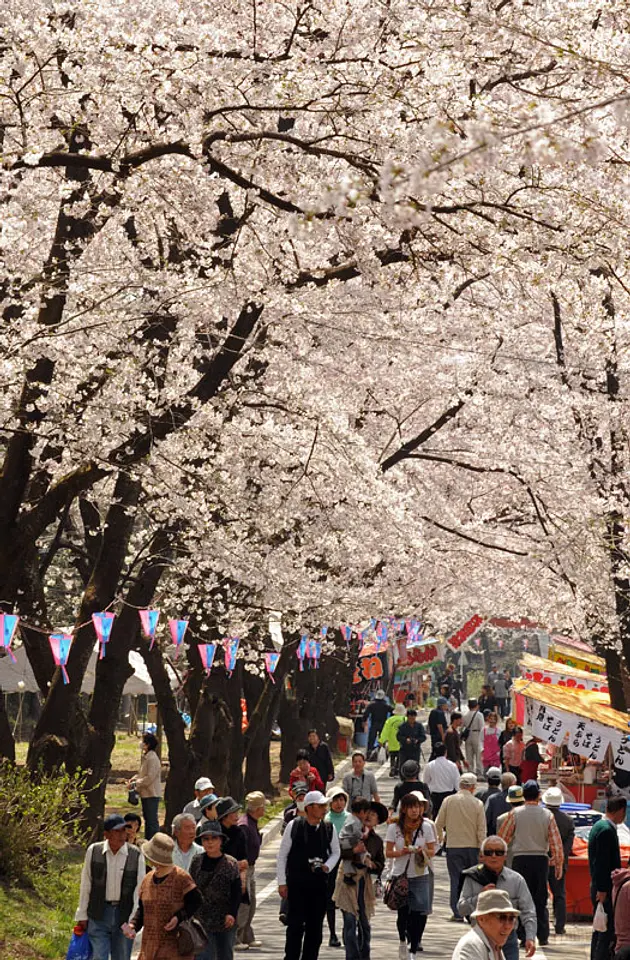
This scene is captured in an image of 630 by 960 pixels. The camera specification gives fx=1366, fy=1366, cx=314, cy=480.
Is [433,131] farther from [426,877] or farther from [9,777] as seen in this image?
[9,777]

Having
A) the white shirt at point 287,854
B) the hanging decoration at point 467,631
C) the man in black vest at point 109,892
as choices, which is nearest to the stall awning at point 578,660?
the hanging decoration at point 467,631

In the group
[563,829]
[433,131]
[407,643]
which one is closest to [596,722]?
[563,829]

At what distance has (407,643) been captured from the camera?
59.0m

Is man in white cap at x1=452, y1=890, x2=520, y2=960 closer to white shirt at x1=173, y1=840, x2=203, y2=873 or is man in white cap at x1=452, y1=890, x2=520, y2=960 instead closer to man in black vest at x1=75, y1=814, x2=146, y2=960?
man in black vest at x1=75, y1=814, x2=146, y2=960

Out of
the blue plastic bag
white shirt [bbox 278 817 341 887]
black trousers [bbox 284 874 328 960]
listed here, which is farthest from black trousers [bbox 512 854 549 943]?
the blue plastic bag

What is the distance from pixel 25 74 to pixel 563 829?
387 inches

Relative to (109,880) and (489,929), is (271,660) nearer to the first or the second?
(109,880)

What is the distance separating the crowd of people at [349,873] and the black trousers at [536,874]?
0.01 meters

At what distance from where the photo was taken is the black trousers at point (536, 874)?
13844mm

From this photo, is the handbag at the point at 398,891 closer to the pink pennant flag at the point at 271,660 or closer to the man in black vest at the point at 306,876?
the man in black vest at the point at 306,876

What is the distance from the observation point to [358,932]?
12.5 metres

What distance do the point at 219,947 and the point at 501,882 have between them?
2254mm

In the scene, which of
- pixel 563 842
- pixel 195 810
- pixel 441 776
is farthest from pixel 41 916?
pixel 441 776

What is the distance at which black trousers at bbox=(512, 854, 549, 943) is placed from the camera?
13.8 m
